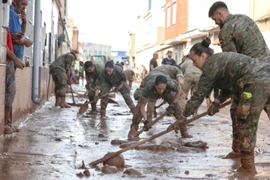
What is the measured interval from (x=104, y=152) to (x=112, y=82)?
553cm

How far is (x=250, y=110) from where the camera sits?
5.99 m

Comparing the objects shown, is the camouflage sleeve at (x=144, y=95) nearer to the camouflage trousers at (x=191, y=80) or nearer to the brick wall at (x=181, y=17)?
the camouflage trousers at (x=191, y=80)

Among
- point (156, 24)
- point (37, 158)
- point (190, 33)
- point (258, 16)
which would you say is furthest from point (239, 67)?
point (156, 24)

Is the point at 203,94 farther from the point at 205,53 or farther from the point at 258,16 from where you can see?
the point at 258,16

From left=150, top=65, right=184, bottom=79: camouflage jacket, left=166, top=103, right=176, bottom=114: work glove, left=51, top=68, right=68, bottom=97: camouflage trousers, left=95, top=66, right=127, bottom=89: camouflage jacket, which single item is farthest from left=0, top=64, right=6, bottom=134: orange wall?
left=51, top=68, right=68, bottom=97: camouflage trousers

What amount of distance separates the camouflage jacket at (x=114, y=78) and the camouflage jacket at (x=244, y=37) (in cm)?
565

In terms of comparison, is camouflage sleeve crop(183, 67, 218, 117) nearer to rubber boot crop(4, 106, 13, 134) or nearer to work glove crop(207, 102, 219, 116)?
work glove crop(207, 102, 219, 116)

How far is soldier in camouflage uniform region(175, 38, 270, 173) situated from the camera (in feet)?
19.5

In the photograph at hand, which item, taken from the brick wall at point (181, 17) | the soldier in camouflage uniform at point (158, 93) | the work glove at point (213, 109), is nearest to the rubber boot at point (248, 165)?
the work glove at point (213, 109)

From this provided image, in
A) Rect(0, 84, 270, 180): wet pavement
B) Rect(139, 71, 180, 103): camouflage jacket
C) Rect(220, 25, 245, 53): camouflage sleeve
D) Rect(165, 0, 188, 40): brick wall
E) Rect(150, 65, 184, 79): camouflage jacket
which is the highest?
Rect(165, 0, 188, 40): brick wall

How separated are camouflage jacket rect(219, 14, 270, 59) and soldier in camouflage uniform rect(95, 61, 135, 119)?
18.2ft

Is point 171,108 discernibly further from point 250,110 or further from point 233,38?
point 250,110

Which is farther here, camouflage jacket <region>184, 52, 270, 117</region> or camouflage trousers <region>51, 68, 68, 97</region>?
camouflage trousers <region>51, 68, 68, 97</region>

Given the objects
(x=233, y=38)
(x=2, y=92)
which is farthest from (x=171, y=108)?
A: (x=2, y=92)
